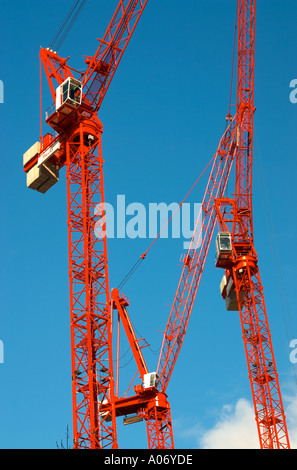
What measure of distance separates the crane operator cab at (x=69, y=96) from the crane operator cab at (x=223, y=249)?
26.2m

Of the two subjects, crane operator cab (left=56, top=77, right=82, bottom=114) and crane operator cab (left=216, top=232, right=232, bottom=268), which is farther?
crane operator cab (left=216, top=232, right=232, bottom=268)

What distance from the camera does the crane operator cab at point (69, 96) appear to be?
62.0 metres

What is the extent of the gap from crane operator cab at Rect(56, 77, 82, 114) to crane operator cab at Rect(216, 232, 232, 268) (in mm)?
26171

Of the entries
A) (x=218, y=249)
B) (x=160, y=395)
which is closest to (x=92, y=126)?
(x=218, y=249)

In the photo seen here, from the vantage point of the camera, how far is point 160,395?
3595 inches

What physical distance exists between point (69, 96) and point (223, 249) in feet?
89.1

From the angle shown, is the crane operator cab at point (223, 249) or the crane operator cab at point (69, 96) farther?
the crane operator cab at point (223, 249)

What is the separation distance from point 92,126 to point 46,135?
505 centimetres

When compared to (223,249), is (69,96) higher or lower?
higher

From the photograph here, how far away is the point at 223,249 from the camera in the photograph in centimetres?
8250

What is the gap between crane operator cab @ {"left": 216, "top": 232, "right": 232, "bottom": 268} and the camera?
82500 mm

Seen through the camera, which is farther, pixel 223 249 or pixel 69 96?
pixel 223 249

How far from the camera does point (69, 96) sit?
2438 inches
